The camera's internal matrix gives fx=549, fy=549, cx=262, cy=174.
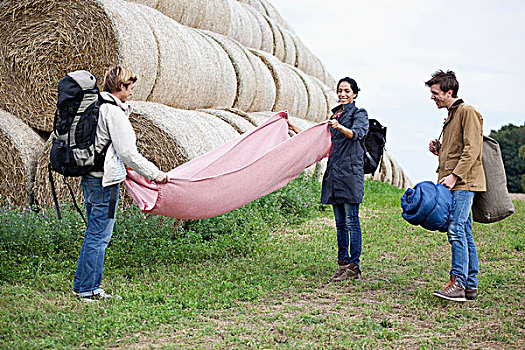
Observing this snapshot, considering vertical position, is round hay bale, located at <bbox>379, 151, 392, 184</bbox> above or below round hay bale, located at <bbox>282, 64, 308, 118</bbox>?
below

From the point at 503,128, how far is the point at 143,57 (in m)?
31.1

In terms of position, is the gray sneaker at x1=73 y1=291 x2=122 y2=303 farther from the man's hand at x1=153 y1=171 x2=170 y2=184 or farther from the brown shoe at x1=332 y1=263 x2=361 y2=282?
the brown shoe at x1=332 y1=263 x2=361 y2=282

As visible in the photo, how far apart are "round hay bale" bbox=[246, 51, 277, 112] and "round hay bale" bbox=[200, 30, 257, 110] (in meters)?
0.14

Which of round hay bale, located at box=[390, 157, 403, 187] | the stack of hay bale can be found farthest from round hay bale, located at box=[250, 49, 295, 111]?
round hay bale, located at box=[390, 157, 403, 187]

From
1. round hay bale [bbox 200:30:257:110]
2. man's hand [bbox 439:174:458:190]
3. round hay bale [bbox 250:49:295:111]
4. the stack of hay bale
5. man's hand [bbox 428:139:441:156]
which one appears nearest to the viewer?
man's hand [bbox 439:174:458:190]

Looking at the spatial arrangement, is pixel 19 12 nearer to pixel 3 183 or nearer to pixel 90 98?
pixel 3 183

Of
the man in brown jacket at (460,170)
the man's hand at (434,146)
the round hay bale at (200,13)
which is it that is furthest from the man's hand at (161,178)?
the round hay bale at (200,13)

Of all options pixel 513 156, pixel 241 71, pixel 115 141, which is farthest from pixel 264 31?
pixel 513 156

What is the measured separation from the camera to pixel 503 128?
33406 millimetres

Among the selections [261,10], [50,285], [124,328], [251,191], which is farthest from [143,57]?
[261,10]

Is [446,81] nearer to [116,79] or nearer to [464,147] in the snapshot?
[464,147]

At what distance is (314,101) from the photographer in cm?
1388

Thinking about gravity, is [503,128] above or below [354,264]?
above

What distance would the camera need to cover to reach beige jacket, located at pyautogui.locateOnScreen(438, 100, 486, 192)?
14.0ft
